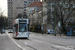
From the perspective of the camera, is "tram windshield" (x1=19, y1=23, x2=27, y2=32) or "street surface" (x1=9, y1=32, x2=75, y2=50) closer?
"street surface" (x1=9, y1=32, x2=75, y2=50)

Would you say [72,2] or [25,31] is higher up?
[72,2]

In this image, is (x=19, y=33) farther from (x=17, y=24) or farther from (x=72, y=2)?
(x=72, y=2)

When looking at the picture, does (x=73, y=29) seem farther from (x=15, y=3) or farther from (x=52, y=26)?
(x=52, y=26)

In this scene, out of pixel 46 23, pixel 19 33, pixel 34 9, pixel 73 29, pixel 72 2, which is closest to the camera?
pixel 19 33

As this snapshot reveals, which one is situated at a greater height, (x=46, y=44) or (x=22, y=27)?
(x=22, y=27)

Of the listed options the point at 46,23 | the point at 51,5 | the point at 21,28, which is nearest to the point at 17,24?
the point at 21,28

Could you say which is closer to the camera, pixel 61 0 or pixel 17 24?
pixel 17 24

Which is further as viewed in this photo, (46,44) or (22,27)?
(22,27)

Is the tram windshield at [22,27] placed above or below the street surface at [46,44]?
above

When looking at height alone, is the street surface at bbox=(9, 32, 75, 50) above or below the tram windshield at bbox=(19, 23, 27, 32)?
below

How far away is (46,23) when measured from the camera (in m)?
70.8

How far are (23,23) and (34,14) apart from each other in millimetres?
62946

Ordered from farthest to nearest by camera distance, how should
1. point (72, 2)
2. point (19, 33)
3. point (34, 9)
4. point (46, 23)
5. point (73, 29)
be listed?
point (34, 9) → point (46, 23) → point (72, 2) → point (73, 29) → point (19, 33)

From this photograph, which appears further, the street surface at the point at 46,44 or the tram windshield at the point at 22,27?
the tram windshield at the point at 22,27
